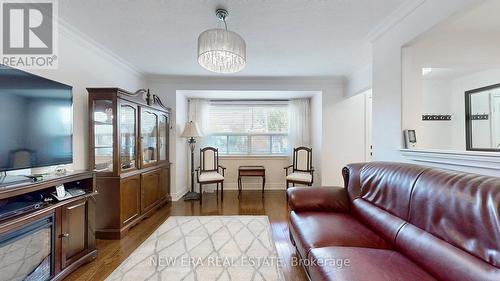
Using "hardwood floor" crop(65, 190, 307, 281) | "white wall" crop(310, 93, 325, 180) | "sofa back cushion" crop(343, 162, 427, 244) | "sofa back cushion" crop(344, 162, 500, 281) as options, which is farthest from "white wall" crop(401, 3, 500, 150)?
"white wall" crop(310, 93, 325, 180)

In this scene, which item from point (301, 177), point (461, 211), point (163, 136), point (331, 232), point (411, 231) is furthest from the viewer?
point (301, 177)

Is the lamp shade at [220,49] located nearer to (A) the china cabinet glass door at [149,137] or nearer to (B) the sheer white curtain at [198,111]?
(A) the china cabinet glass door at [149,137]

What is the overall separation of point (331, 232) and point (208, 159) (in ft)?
10.8

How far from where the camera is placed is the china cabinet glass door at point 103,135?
8.41ft

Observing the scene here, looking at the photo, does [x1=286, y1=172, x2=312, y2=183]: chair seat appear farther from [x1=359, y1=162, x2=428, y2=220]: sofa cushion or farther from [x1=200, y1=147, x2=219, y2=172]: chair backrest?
[x1=359, y1=162, x2=428, y2=220]: sofa cushion

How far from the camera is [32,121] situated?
5.33ft

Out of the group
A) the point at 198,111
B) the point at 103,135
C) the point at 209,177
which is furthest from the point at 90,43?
the point at 209,177

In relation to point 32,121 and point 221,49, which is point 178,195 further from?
point 221,49

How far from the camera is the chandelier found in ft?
5.65

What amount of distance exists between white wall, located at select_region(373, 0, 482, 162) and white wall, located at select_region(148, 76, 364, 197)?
1670mm

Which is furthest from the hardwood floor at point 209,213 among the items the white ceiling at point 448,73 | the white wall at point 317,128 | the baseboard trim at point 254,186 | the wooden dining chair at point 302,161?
the white ceiling at point 448,73

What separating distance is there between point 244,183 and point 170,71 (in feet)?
9.37

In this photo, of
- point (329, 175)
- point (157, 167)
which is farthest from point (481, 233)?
point (157, 167)

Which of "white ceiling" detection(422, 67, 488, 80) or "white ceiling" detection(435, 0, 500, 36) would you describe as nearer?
"white ceiling" detection(435, 0, 500, 36)
